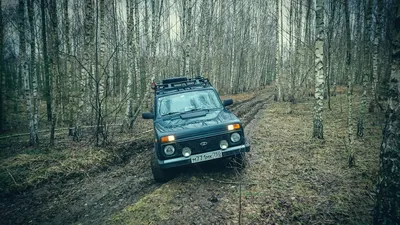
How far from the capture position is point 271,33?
34688mm

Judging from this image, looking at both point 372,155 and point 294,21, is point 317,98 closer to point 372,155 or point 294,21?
point 372,155

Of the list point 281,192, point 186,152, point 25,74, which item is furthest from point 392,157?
point 25,74

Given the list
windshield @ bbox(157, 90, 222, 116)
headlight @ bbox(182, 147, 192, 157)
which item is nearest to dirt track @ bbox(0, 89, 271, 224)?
headlight @ bbox(182, 147, 192, 157)

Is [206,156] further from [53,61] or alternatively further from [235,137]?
[53,61]

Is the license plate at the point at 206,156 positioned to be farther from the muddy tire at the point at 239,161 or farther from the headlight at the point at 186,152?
the muddy tire at the point at 239,161

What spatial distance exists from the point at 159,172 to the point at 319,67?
5.52 m

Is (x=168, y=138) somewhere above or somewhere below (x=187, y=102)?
below

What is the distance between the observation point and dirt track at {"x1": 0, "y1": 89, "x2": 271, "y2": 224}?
4086 millimetres

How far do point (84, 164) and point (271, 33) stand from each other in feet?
111

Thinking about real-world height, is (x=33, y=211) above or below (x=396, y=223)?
below

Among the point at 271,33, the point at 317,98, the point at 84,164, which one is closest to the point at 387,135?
the point at 317,98

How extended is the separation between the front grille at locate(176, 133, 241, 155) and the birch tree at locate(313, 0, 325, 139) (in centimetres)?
393

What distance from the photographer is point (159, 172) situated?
497cm

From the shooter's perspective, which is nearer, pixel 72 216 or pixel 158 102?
pixel 72 216
